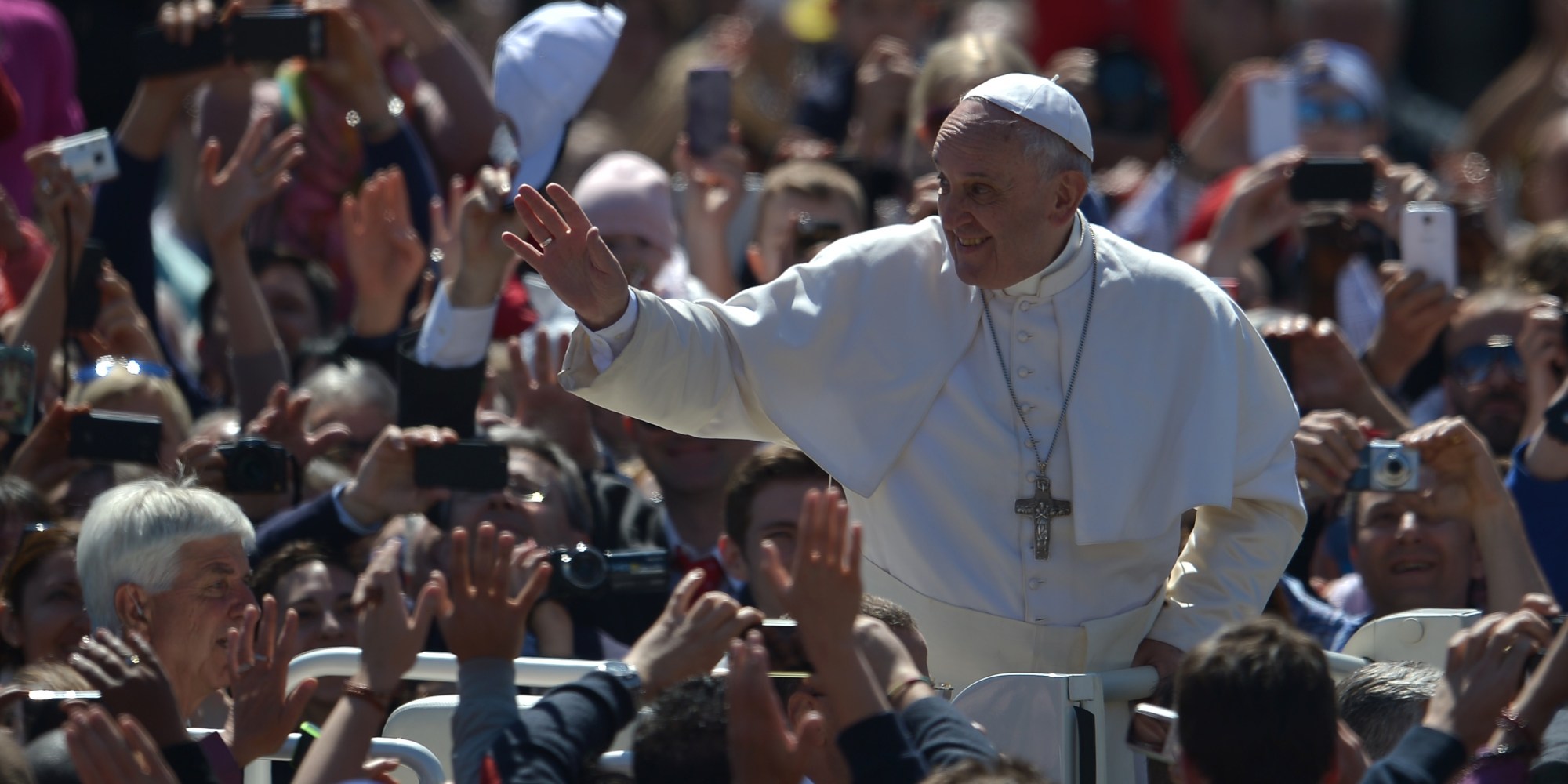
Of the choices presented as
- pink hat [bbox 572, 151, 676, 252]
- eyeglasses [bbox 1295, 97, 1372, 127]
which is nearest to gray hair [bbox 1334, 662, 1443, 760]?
pink hat [bbox 572, 151, 676, 252]

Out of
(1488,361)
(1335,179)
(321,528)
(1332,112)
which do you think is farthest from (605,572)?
(1332,112)

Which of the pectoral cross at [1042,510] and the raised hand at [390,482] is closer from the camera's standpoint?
the pectoral cross at [1042,510]

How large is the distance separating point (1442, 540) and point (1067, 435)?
1407mm

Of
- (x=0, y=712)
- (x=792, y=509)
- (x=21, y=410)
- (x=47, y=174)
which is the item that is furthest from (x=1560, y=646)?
(x=47, y=174)

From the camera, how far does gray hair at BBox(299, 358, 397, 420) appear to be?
6133 mm

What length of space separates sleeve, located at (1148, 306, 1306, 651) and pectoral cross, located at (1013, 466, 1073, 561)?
11.8 inches

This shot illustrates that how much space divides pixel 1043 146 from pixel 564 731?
5.31 feet

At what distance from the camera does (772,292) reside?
4.53 metres

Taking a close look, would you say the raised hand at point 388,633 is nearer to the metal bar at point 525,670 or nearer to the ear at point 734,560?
the metal bar at point 525,670

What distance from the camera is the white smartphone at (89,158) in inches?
239

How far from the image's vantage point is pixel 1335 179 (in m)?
6.29

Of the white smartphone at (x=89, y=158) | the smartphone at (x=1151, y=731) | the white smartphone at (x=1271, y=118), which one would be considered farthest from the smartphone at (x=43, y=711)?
the white smartphone at (x=1271, y=118)

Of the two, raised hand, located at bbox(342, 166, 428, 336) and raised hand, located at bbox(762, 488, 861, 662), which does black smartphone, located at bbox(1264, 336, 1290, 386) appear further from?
raised hand, located at bbox(762, 488, 861, 662)

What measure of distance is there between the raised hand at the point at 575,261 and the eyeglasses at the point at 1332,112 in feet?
14.4
